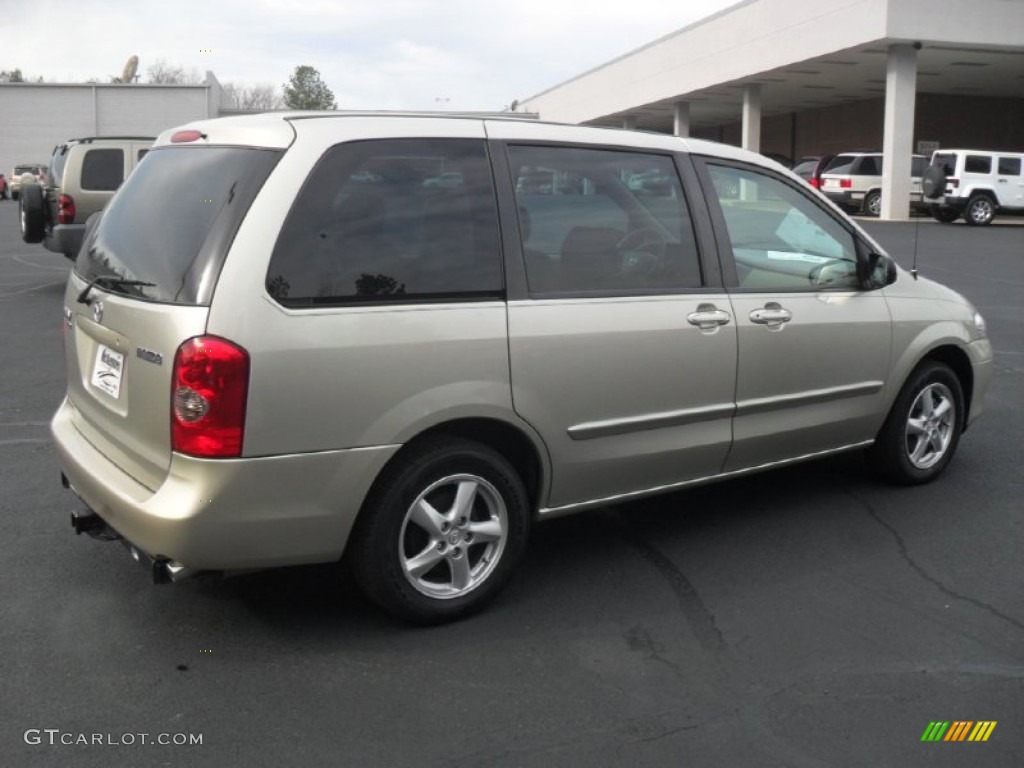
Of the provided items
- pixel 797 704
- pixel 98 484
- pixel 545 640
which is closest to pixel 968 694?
pixel 797 704

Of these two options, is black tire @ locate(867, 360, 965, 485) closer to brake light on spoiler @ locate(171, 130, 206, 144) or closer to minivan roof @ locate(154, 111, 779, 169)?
minivan roof @ locate(154, 111, 779, 169)

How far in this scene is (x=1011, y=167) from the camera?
3002 centimetres

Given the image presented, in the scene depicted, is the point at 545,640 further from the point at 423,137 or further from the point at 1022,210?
the point at 1022,210

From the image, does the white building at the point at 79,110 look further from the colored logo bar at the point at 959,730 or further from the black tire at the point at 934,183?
the colored logo bar at the point at 959,730

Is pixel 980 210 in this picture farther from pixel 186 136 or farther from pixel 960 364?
pixel 186 136

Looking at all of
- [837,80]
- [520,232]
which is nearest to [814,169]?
[837,80]

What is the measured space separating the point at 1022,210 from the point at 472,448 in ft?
101

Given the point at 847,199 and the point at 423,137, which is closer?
the point at 423,137

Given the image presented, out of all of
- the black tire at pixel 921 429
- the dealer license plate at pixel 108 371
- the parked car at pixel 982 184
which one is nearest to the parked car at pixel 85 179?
the dealer license plate at pixel 108 371

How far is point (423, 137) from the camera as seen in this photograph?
3863 millimetres

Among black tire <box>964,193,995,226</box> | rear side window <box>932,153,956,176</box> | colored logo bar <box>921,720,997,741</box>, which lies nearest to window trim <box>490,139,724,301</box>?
colored logo bar <box>921,720,997,741</box>

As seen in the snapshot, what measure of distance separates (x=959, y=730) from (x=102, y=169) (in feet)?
45.7

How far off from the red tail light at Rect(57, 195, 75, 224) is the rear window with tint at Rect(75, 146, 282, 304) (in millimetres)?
10976

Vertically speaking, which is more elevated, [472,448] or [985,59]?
[985,59]
